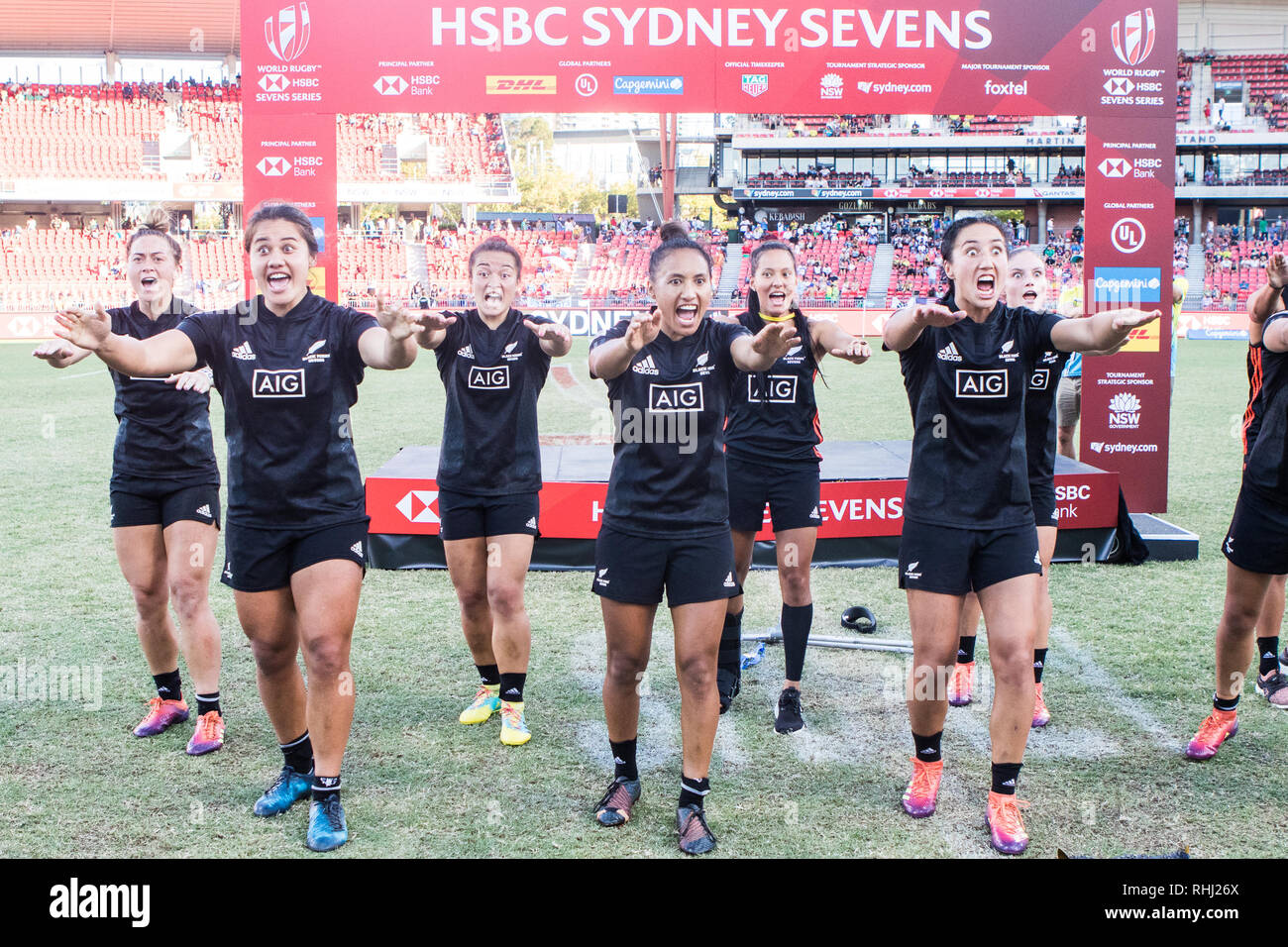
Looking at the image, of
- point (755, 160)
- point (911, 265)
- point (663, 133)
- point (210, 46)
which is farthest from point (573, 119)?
point (663, 133)

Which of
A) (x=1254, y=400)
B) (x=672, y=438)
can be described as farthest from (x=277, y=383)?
(x=1254, y=400)

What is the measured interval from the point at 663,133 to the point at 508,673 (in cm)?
970

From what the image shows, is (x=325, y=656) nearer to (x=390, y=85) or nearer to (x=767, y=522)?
(x=767, y=522)

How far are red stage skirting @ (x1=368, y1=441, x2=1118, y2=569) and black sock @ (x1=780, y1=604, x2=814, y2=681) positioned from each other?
105 inches

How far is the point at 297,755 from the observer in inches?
171

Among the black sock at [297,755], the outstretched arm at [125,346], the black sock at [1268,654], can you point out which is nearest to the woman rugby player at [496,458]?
the black sock at [297,755]

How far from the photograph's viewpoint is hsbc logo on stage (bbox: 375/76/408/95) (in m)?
8.71

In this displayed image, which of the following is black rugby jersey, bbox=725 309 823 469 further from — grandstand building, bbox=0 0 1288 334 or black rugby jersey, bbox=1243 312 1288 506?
grandstand building, bbox=0 0 1288 334

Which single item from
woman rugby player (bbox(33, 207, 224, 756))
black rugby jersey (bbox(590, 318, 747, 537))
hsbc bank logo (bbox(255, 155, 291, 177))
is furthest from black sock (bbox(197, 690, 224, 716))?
hsbc bank logo (bbox(255, 155, 291, 177))

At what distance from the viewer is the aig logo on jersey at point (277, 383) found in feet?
12.8

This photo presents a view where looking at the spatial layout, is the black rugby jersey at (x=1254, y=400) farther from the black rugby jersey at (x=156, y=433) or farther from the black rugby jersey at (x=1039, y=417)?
the black rugby jersey at (x=156, y=433)

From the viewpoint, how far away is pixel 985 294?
405 centimetres

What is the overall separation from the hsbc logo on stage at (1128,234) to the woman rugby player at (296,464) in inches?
288

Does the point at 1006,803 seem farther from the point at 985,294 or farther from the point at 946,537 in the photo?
the point at 985,294
